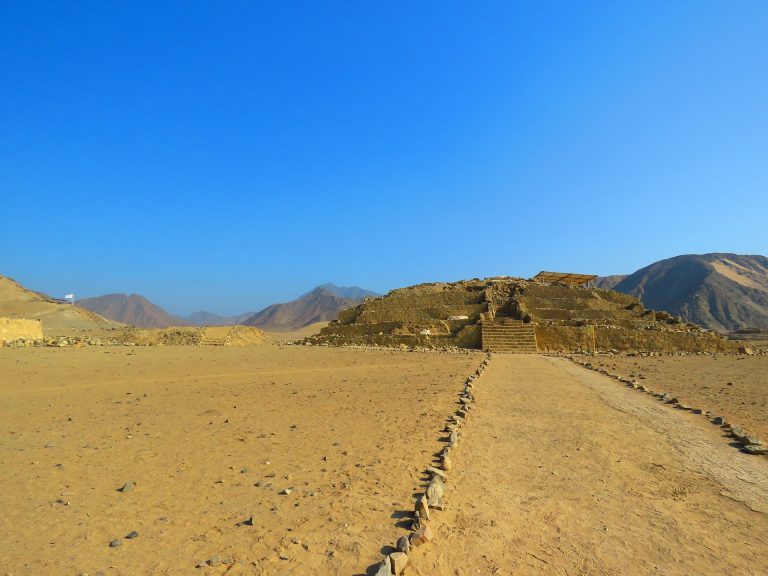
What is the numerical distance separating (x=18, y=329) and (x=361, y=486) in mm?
28754

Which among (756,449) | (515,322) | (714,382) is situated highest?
(515,322)

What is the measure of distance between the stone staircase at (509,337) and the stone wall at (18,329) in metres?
25.8

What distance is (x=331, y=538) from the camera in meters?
3.54

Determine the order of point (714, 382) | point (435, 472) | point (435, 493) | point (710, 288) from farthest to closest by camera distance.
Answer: point (710, 288) < point (714, 382) < point (435, 472) < point (435, 493)

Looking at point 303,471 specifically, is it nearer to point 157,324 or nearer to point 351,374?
point 351,374

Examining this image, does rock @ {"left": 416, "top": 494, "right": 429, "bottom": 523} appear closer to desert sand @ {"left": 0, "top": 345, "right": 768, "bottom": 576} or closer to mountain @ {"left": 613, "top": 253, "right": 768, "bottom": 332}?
desert sand @ {"left": 0, "top": 345, "right": 768, "bottom": 576}

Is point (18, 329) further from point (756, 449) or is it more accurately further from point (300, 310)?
point (300, 310)

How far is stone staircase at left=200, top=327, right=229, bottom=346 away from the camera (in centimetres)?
2990

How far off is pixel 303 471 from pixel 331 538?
1670 mm

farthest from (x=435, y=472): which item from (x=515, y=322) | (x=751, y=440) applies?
(x=515, y=322)

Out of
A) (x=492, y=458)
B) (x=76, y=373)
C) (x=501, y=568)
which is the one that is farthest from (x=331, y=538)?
(x=76, y=373)

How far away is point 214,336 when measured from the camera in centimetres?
3142

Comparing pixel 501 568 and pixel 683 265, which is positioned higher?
pixel 683 265

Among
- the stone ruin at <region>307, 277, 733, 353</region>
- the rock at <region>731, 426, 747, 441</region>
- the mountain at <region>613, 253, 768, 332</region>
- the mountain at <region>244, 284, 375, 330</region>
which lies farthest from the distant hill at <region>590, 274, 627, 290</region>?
the rock at <region>731, 426, 747, 441</region>
